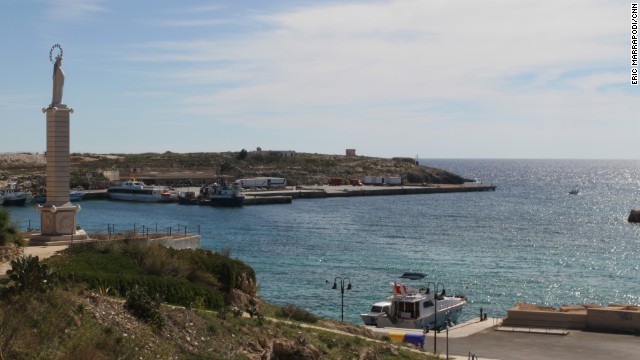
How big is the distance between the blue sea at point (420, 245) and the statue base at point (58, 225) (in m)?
2.34

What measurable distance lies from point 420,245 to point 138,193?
6776cm

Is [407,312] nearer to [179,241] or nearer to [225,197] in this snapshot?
[179,241]

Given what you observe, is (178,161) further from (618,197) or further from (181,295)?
(181,295)

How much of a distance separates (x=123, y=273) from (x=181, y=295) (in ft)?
6.77

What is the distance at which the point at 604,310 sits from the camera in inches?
1379

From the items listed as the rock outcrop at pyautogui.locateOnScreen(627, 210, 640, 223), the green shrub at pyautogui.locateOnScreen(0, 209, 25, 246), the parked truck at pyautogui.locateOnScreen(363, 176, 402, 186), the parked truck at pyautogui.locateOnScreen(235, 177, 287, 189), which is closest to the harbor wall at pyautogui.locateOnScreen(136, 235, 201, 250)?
the green shrub at pyautogui.locateOnScreen(0, 209, 25, 246)

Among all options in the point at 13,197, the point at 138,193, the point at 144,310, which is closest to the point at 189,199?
Result: the point at 138,193

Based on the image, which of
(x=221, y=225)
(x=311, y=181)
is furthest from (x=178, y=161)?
(x=221, y=225)

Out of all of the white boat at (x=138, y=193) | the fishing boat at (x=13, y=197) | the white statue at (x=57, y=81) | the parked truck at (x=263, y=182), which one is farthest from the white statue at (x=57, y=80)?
the parked truck at (x=263, y=182)

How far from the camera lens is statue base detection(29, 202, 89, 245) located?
32.3 meters

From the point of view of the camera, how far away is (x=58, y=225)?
32750 millimetres

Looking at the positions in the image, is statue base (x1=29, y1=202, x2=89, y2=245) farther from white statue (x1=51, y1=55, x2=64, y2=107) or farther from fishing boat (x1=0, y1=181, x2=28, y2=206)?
fishing boat (x1=0, y1=181, x2=28, y2=206)

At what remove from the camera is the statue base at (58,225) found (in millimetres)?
32312

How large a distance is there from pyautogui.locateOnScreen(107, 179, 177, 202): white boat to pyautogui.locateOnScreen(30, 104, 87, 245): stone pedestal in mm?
92741
